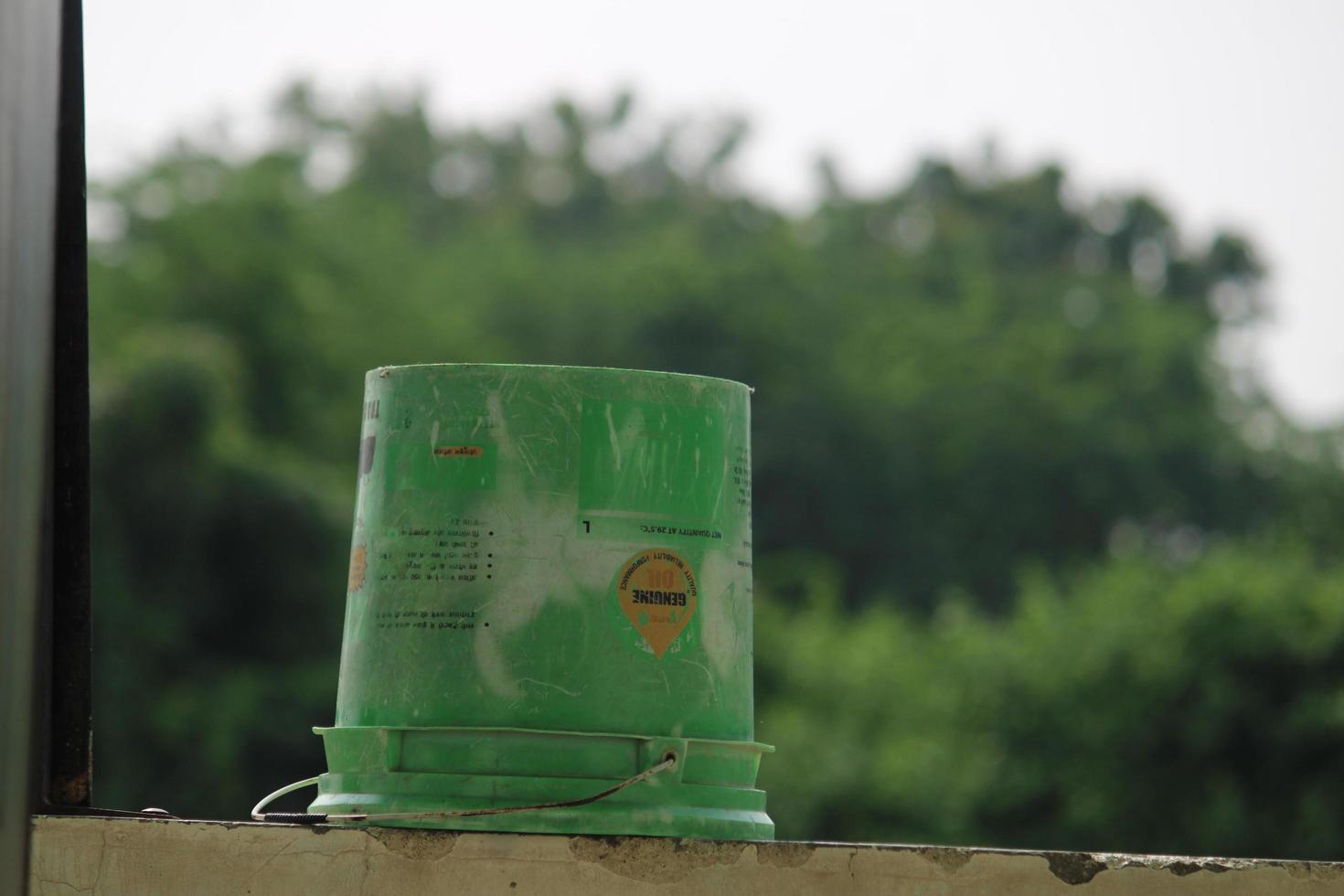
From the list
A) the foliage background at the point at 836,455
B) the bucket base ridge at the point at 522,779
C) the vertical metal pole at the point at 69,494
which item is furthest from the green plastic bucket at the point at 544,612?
the foliage background at the point at 836,455

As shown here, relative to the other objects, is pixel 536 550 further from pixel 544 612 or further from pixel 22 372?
pixel 22 372

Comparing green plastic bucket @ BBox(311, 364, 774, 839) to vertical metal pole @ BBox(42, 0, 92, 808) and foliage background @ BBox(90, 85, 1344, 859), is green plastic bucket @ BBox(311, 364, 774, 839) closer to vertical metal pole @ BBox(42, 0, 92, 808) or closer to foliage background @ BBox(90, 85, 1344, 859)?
vertical metal pole @ BBox(42, 0, 92, 808)

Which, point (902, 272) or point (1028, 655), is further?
point (902, 272)

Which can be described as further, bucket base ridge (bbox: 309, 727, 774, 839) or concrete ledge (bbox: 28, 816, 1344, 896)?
bucket base ridge (bbox: 309, 727, 774, 839)

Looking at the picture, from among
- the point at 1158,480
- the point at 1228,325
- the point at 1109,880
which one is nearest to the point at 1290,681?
the point at 1109,880

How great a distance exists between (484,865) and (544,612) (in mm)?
336

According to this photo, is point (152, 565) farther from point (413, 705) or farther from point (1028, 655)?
point (413, 705)

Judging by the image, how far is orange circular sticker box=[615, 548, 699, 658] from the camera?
2322 millimetres

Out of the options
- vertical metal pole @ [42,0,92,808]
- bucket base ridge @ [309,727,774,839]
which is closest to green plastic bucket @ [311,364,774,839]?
bucket base ridge @ [309,727,774,839]

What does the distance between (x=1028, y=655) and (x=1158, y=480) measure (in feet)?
78.4

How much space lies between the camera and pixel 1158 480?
41281 millimetres

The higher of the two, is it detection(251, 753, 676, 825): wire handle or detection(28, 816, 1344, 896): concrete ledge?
detection(251, 753, 676, 825): wire handle

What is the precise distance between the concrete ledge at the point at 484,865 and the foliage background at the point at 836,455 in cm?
1301

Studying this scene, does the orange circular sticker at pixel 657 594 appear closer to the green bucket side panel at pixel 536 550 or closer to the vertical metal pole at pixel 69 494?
the green bucket side panel at pixel 536 550
